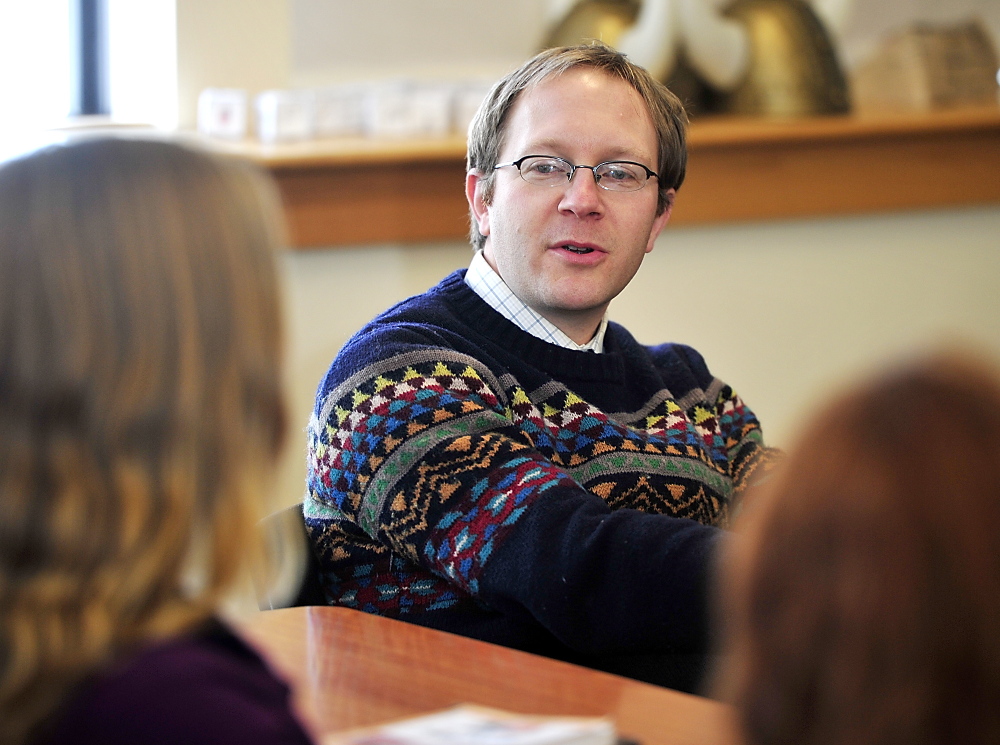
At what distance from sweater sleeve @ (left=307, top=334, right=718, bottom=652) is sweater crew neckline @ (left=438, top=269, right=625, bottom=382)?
12cm

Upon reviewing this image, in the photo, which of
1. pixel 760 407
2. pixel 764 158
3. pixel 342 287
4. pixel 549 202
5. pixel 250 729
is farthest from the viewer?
pixel 760 407

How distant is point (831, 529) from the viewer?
59 cm

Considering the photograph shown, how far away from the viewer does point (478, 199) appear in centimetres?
183

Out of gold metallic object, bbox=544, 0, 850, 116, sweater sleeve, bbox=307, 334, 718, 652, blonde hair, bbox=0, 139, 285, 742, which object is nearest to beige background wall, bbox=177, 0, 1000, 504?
gold metallic object, bbox=544, 0, 850, 116

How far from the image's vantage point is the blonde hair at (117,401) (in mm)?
692

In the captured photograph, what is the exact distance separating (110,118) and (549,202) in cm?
141

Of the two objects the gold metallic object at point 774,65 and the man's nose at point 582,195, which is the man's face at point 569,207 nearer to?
the man's nose at point 582,195

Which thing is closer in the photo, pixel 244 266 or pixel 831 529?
pixel 831 529

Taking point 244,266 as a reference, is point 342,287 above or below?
below

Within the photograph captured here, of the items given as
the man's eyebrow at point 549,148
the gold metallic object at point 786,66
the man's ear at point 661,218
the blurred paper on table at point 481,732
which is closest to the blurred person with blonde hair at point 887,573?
the blurred paper on table at point 481,732

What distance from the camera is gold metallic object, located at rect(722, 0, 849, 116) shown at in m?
2.80

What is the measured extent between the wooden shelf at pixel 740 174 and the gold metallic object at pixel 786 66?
0.04 metres

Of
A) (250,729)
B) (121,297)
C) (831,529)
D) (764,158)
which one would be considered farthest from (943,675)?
(764,158)

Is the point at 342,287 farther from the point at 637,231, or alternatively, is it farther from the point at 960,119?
the point at 960,119
